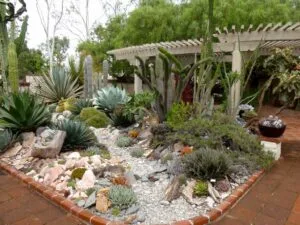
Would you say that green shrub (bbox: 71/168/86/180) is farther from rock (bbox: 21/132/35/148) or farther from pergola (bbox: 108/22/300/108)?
pergola (bbox: 108/22/300/108)

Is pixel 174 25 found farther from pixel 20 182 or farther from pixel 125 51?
pixel 20 182

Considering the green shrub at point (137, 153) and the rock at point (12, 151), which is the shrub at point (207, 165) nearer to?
the green shrub at point (137, 153)

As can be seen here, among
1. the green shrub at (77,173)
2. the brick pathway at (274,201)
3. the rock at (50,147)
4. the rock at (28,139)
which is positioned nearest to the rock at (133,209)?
the brick pathway at (274,201)

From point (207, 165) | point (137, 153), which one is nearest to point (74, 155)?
point (137, 153)

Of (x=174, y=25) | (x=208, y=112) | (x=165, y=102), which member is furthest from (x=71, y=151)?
(x=174, y=25)

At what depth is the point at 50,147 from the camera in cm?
→ 416

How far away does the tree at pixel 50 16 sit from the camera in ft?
57.5

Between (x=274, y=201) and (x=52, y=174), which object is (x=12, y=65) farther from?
(x=274, y=201)

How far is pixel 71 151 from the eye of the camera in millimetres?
4488

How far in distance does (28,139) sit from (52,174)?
1545 mm

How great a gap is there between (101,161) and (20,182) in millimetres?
1117

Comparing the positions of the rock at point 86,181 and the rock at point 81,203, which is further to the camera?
the rock at point 86,181

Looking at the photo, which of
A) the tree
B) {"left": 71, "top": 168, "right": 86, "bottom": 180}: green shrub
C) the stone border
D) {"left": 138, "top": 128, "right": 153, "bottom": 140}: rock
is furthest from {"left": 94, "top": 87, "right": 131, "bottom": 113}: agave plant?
the tree

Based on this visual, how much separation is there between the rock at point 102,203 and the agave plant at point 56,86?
6.94 metres
